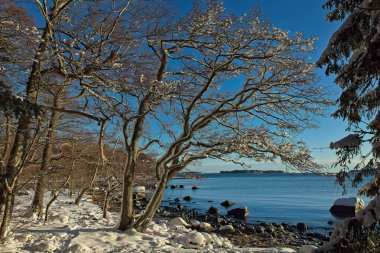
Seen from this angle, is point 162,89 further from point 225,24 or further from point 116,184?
point 116,184

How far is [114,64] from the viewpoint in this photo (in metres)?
8.11

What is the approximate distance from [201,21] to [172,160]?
14.0ft

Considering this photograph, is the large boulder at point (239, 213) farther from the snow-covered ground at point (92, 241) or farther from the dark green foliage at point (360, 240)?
the dark green foliage at point (360, 240)

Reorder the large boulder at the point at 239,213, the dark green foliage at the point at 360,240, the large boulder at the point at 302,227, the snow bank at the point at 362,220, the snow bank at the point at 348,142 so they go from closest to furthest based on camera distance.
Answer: the snow bank at the point at 362,220, the dark green foliage at the point at 360,240, the snow bank at the point at 348,142, the large boulder at the point at 302,227, the large boulder at the point at 239,213

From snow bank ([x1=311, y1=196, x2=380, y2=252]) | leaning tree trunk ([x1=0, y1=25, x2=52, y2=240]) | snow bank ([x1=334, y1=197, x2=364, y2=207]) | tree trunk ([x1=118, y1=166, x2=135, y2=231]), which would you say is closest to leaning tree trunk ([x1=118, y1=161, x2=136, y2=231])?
tree trunk ([x1=118, y1=166, x2=135, y2=231])

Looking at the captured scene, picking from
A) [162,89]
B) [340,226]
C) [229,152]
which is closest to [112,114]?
[162,89]

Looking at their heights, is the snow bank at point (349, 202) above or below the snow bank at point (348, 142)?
below

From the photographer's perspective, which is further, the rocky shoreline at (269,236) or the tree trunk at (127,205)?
the rocky shoreline at (269,236)

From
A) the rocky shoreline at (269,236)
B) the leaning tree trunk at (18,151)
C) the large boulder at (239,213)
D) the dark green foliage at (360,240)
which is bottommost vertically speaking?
the rocky shoreline at (269,236)

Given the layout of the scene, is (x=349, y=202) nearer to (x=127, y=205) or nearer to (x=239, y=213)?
(x=239, y=213)

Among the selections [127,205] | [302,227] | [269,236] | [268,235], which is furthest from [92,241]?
[302,227]

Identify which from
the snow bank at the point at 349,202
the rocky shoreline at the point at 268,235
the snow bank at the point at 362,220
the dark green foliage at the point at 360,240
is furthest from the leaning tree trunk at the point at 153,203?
the snow bank at the point at 349,202

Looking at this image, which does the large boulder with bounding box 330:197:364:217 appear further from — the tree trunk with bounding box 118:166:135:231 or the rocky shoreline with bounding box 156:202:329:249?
the tree trunk with bounding box 118:166:135:231

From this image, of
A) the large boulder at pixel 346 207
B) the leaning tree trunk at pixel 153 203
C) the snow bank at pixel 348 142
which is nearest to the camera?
the snow bank at pixel 348 142
